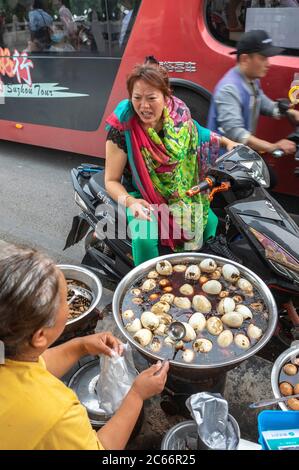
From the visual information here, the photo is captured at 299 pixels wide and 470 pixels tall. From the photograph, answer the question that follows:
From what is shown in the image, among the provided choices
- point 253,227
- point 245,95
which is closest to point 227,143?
point 245,95

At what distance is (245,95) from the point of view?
282cm

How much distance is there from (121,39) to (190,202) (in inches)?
86.9

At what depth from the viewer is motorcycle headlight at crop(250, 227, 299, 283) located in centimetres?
187

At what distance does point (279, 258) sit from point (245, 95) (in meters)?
1.42

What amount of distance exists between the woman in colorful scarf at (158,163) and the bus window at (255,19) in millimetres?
1223

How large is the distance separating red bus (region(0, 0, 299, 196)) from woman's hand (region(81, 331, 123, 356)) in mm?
2389

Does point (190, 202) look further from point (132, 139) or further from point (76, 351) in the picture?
point (76, 351)

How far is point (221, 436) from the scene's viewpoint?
143cm

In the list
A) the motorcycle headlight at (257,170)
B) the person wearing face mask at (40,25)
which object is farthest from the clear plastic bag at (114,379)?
the person wearing face mask at (40,25)

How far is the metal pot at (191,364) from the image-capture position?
4.88ft

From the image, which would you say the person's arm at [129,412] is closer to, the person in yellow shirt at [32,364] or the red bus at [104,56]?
the person in yellow shirt at [32,364]

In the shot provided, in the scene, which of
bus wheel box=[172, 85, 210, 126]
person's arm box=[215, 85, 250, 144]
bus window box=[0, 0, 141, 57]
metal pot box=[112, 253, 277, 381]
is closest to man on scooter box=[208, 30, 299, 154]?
person's arm box=[215, 85, 250, 144]

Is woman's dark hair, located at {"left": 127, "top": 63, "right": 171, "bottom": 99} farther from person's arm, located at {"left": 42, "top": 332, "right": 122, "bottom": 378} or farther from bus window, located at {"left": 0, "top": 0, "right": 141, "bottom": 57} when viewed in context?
bus window, located at {"left": 0, "top": 0, "right": 141, "bottom": 57}

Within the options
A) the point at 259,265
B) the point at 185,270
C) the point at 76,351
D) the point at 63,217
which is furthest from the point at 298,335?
the point at 63,217
